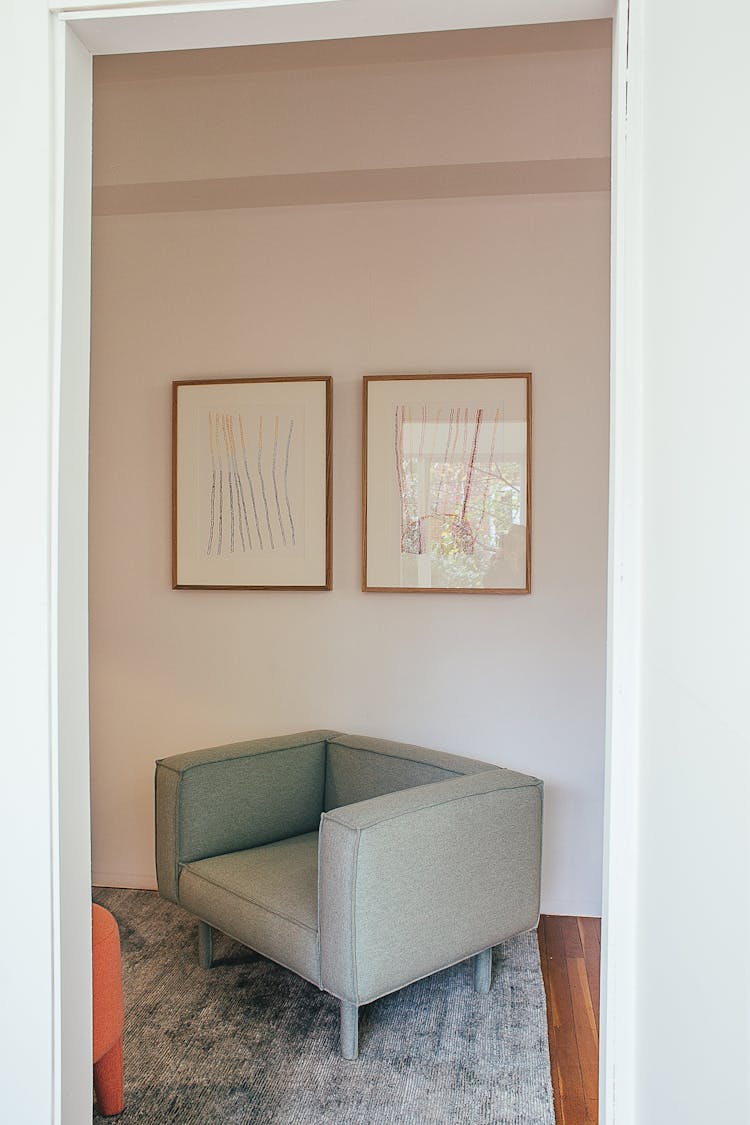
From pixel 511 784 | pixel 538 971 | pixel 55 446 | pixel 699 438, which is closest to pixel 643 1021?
pixel 699 438

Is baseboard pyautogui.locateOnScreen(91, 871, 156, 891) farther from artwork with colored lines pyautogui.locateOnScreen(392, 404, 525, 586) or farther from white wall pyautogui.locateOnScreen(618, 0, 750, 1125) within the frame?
white wall pyautogui.locateOnScreen(618, 0, 750, 1125)

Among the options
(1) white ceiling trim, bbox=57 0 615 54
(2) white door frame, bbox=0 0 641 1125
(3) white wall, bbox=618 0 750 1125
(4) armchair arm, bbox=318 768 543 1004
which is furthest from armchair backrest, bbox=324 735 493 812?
(1) white ceiling trim, bbox=57 0 615 54

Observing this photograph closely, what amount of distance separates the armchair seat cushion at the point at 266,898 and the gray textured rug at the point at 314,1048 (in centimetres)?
21

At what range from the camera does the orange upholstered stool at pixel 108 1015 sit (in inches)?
82.4

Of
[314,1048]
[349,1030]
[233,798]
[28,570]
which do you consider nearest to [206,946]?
[233,798]

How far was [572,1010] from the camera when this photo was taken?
2746mm

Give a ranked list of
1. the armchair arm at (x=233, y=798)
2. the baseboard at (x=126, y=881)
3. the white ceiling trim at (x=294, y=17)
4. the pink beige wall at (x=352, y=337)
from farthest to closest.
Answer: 1. the baseboard at (x=126, y=881)
2. the pink beige wall at (x=352, y=337)
3. the armchair arm at (x=233, y=798)
4. the white ceiling trim at (x=294, y=17)

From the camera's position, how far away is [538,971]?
2979 millimetres

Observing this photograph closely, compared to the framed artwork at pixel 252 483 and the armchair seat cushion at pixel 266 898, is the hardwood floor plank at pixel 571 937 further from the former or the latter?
the framed artwork at pixel 252 483

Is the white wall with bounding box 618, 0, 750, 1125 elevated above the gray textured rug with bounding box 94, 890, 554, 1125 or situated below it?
above

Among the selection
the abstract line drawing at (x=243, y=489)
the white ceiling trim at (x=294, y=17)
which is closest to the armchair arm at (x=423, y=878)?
the abstract line drawing at (x=243, y=489)

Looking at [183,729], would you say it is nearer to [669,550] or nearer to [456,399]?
[456,399]

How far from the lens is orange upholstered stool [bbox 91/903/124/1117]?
2.09 metres

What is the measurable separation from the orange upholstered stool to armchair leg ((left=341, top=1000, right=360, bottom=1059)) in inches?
22.3
